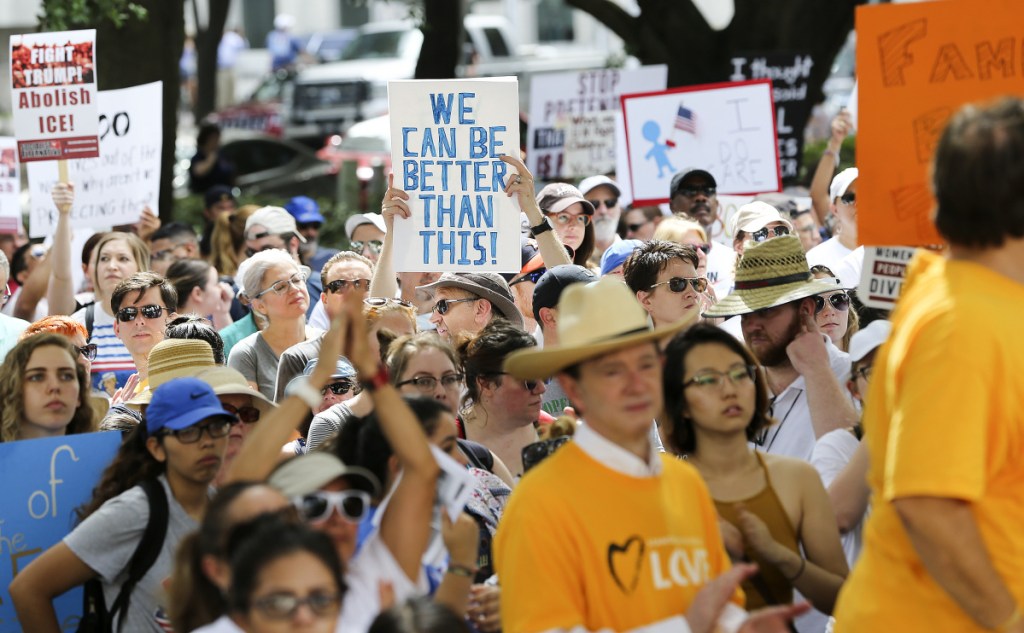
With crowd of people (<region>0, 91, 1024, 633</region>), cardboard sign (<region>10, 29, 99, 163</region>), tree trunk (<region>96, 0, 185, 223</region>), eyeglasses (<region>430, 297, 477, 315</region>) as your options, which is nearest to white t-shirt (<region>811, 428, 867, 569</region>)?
crowd of people (<region>0, 91, 1024, 633</region>)

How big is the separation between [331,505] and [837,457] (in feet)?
5.75

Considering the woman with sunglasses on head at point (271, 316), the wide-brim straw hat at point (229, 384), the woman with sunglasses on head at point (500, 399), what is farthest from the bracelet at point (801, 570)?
the woman with sunglasses on head at point (271, 316)

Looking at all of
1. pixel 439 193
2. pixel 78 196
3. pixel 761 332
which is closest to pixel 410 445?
pixel 761 332

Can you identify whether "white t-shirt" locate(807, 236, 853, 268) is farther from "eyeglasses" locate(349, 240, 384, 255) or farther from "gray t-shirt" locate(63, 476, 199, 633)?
"gray t-shirt" locate(63, 476, 199, 633)

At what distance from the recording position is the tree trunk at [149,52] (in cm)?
1300

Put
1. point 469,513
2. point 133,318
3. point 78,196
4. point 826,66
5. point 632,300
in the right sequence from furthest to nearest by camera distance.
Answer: point 826,66 < point 78,196 < point 133,318 < point 469,513 < point 632,300

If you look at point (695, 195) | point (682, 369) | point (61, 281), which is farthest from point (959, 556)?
point (695, 195)

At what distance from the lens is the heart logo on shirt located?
11.6 ft

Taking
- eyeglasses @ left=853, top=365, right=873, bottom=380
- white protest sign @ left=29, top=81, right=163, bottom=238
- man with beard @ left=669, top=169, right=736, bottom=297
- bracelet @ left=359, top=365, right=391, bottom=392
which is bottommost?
eyeglasses @ left=853, top=365, right=873, bottom=380

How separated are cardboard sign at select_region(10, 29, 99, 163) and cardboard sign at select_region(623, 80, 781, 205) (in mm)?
3615

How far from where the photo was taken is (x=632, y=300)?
3.85 metres

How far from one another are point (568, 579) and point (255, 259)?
4.69 m

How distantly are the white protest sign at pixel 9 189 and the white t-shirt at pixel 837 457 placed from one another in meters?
7.71

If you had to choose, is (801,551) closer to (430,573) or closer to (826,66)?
(430,573)
